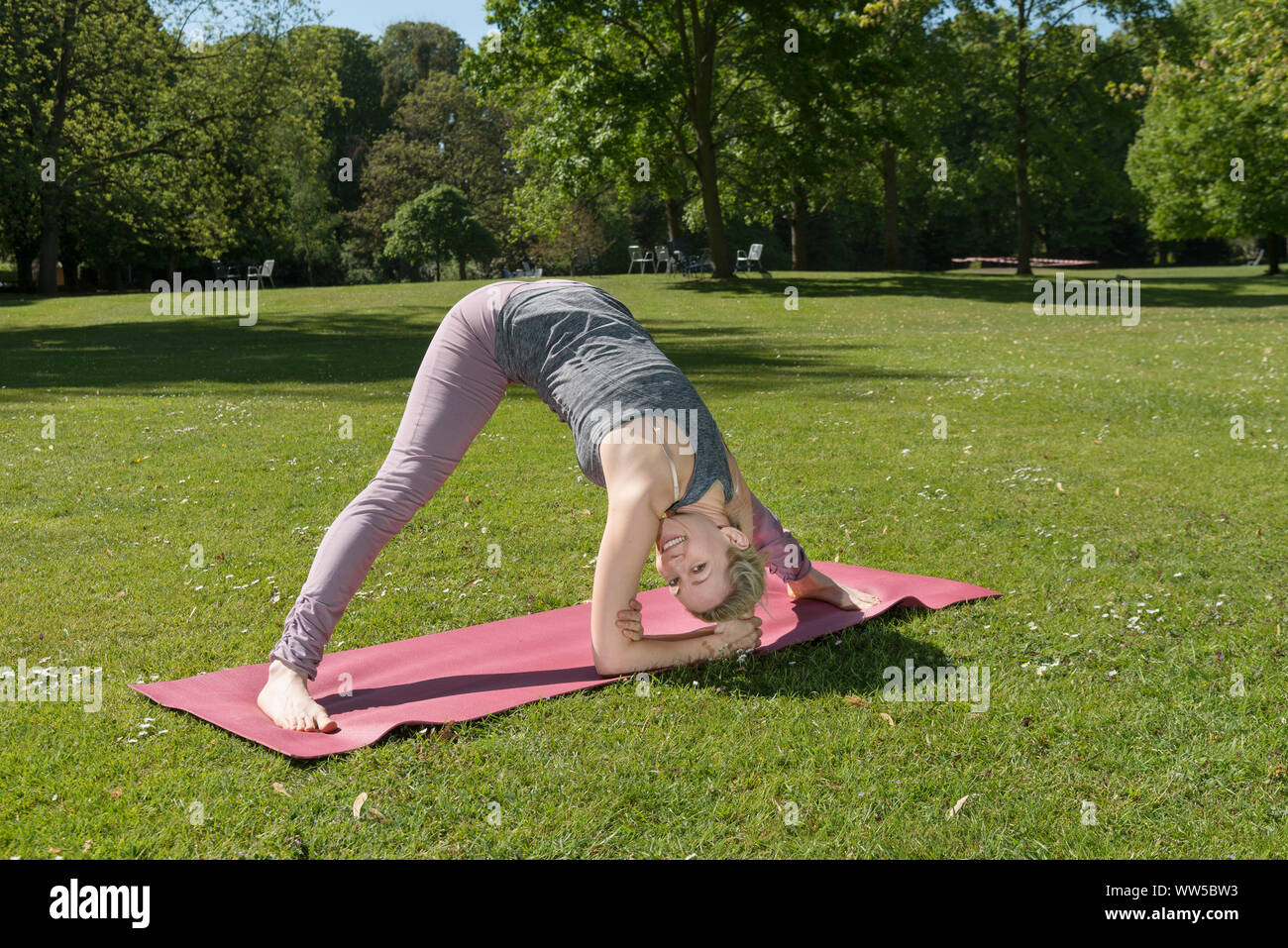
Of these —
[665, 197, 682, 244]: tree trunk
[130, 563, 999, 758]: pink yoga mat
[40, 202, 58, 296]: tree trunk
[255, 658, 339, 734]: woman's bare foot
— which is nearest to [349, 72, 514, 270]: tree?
[665, 197, 682, 244]: tree trunk

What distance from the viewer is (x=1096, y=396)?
44.0 feet

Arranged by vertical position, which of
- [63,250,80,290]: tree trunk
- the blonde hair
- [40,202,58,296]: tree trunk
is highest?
[63,250,80,290]: tree trunk

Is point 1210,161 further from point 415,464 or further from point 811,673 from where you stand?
point 415,464

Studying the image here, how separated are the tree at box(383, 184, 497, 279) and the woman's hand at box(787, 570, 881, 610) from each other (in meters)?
43.1

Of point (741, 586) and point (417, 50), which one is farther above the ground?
point (417, 50)

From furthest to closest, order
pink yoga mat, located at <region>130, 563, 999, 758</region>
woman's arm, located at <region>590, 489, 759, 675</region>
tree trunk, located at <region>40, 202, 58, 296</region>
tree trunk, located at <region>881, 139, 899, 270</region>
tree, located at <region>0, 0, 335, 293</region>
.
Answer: tree trunk, located at <region>881, 139, 899, 270</region>, tree trunk, located at <region>40, 202, 58, 296</region>, tree, located at <region>0, 0, 335, 293</region>, pink yoga mat, located at <region>130, 563, 999, 758</region>, woman's arm, located at <region>590, 489, 759, 675</region>

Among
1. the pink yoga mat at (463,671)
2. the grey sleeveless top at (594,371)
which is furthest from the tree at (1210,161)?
the grey sleeveless top at (594,371)

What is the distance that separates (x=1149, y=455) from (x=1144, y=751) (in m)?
6.51

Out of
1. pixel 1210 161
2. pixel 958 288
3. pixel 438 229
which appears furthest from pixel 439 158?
pixel 1210 161

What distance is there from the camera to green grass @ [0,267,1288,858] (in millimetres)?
3666

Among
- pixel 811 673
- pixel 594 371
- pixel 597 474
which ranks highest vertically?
pixel 594 371

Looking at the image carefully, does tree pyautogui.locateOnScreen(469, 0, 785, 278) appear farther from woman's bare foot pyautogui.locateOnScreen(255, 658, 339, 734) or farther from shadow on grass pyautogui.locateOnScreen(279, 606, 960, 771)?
woman's bare foot pyautogui.locateOnScreen(255, 658, 339, 734)

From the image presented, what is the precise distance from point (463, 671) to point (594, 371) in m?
1.60

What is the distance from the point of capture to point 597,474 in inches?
181
